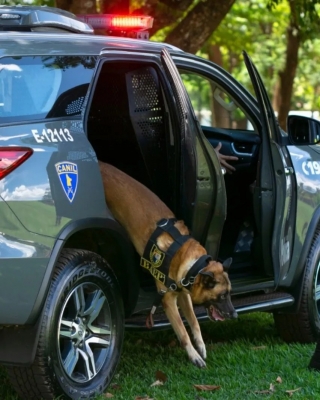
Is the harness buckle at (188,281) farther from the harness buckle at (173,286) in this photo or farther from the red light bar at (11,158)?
the red light bar at (11,158)

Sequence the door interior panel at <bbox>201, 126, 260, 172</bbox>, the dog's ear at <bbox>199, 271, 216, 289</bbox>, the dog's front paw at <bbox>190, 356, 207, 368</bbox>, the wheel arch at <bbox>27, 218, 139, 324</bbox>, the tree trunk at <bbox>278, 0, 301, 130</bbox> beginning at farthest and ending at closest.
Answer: the tree trunk at <bbox>278, 0, 301, 130</bbox>, the door interior panel at <bbox>201, 126, 260, 172</bbox>, the dog's front paw at <bbox>190, 356, 207, 368</bbox>, the dog's ear at <bbox>199, 271, 216, 289</bbox>, the wheel arch at <bbox>27, 218, 139, 324</bbox>

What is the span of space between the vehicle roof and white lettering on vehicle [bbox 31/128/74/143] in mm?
406

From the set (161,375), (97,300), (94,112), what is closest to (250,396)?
(161,375)

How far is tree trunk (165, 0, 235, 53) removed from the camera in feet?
34.4

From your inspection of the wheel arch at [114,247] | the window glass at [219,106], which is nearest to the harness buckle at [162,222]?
the wheel arch at [114,247]

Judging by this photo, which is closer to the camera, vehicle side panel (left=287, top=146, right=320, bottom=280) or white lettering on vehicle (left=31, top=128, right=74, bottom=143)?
white lettering on vehicle (left=31, top=128, right=74, bottom=143)

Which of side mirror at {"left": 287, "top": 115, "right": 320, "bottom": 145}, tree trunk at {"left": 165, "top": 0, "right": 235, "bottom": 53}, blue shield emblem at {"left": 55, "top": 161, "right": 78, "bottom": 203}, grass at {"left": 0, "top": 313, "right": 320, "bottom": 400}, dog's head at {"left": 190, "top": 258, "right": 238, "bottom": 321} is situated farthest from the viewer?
tree trunk at {"left": 165, "top": 0, "right": 235, "bottom": 53}

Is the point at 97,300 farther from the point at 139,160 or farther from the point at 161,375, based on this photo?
the point at 139,160

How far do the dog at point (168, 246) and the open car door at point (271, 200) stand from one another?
21.6 inches

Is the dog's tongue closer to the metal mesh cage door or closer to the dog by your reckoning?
the dog

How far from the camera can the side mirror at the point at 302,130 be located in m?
6.16

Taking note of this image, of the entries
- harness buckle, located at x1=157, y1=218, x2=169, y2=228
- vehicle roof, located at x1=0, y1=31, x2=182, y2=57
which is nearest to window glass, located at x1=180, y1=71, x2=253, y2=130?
vehicle roof, located at x1=0, y1=31, x2=182, y2=57

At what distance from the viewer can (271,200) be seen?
6023 millimetres

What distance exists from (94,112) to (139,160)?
0.41 meters
